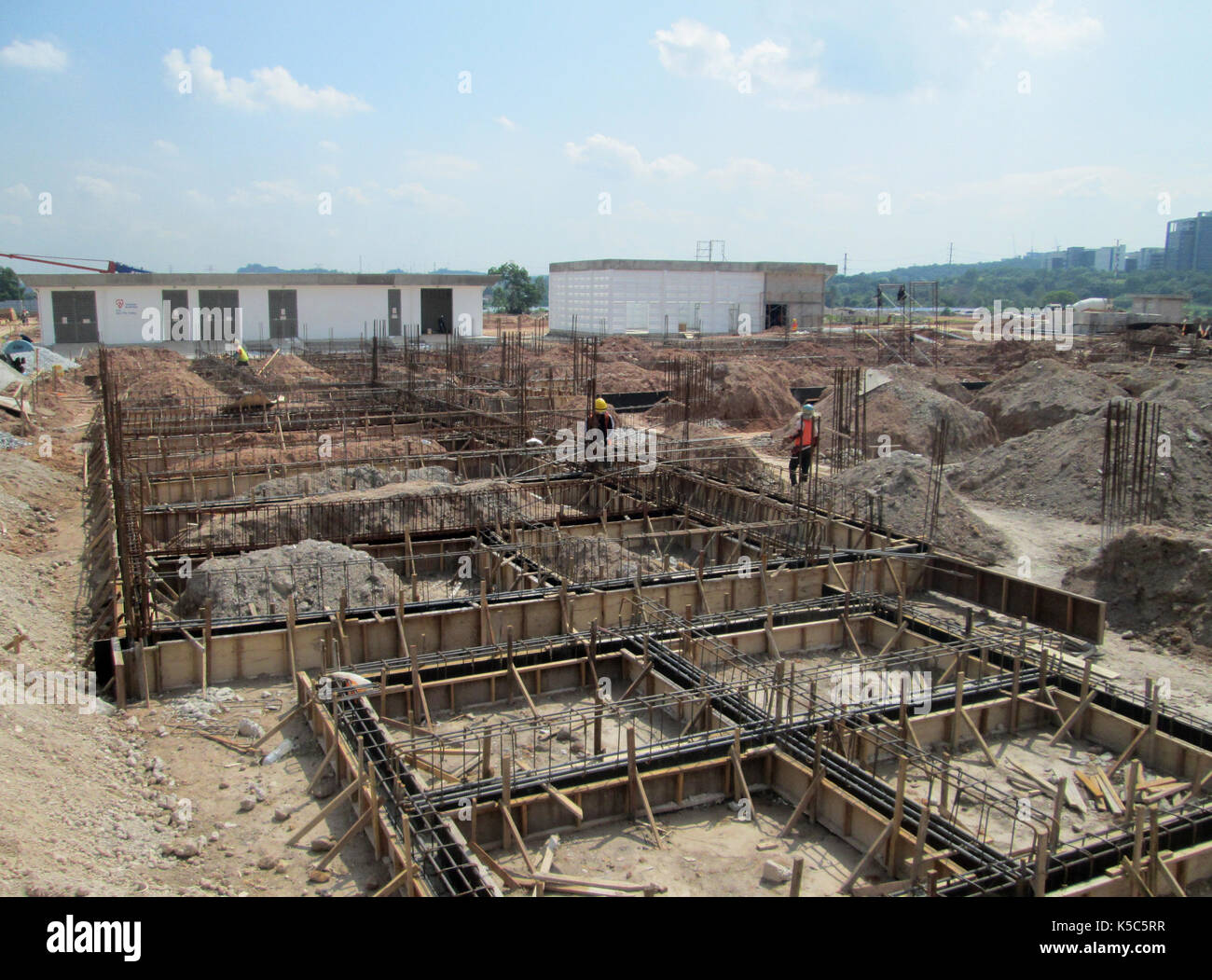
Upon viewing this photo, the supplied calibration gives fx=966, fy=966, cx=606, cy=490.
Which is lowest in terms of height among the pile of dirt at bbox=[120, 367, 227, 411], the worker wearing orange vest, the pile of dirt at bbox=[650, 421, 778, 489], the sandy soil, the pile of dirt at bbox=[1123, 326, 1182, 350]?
the sandy soil

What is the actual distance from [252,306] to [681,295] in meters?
18.2

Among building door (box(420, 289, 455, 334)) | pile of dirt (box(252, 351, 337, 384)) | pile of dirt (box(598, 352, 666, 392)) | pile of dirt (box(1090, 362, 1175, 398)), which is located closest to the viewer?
pile of dirt (box(1090, 362, 1175, 398))

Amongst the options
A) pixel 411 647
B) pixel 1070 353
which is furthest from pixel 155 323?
pixel 1070 353

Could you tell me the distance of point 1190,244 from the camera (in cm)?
14638

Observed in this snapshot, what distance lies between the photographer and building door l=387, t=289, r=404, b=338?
4103cm

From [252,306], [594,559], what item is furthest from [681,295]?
[594,559]

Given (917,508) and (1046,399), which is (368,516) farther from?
(1046,399)

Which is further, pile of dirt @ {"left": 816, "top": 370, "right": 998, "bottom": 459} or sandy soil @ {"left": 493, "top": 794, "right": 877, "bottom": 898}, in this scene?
pile of dirt @ {"left": 816, "top": 370, "right": 998, "bottom": 459}

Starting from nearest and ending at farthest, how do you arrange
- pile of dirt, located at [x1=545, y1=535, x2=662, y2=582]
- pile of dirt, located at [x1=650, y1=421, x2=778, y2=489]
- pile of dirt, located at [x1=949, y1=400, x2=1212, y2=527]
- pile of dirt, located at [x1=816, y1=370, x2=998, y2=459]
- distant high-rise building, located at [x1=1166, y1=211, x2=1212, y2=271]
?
pile of dirt, located at [x1=545, y1=535, x2=662, y2=582] < pile of dirt, located at [x1=949, y1=400, x2=1212, y2=527] < pile of dirt, located at [x1=650, y1=421, x2=778, y2=489] < pile of dirt, located at [x1=816, y1=370, x2=998, y2=459] < distant high-rise building, located at [x1=1166, y1=211, x2=1212, y2=271]

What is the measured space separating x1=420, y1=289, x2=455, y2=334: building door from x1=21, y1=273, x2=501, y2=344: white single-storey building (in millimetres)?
41

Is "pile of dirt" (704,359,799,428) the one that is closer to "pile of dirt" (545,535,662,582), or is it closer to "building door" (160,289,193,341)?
"pile of dirt" (545,535,662,582)

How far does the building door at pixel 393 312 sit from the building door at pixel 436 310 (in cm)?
96

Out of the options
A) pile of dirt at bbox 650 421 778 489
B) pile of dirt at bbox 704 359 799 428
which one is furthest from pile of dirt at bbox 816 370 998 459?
pile of dirt at bbox 704 359 799 428

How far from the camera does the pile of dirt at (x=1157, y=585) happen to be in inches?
408
